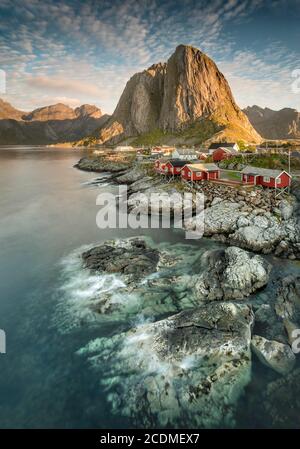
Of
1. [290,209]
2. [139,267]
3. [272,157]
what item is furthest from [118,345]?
[272,157]

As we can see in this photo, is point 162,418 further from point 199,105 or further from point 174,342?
point 199,105

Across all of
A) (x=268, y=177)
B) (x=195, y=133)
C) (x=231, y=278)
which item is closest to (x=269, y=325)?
(x=231, y=278)

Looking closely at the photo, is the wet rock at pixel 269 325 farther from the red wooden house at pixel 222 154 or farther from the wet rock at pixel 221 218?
the red wooden house at pixel 222 154

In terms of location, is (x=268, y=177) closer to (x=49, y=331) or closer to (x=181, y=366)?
(x=181, y=366)

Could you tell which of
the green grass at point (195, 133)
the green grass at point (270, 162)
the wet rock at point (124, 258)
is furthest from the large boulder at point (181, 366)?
the green grass at point (195, 133)

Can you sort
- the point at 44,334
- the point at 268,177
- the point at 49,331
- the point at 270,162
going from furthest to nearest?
the point at 270,162, the point at 268,177, the point at 49,331, the point at 44,334

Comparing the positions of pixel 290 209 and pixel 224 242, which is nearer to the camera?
pixel 224 242

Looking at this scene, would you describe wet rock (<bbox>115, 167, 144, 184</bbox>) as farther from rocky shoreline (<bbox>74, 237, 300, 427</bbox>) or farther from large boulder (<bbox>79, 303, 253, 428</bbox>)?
large boulder (<bbox>79, 303, 253, 428</bbox>)
